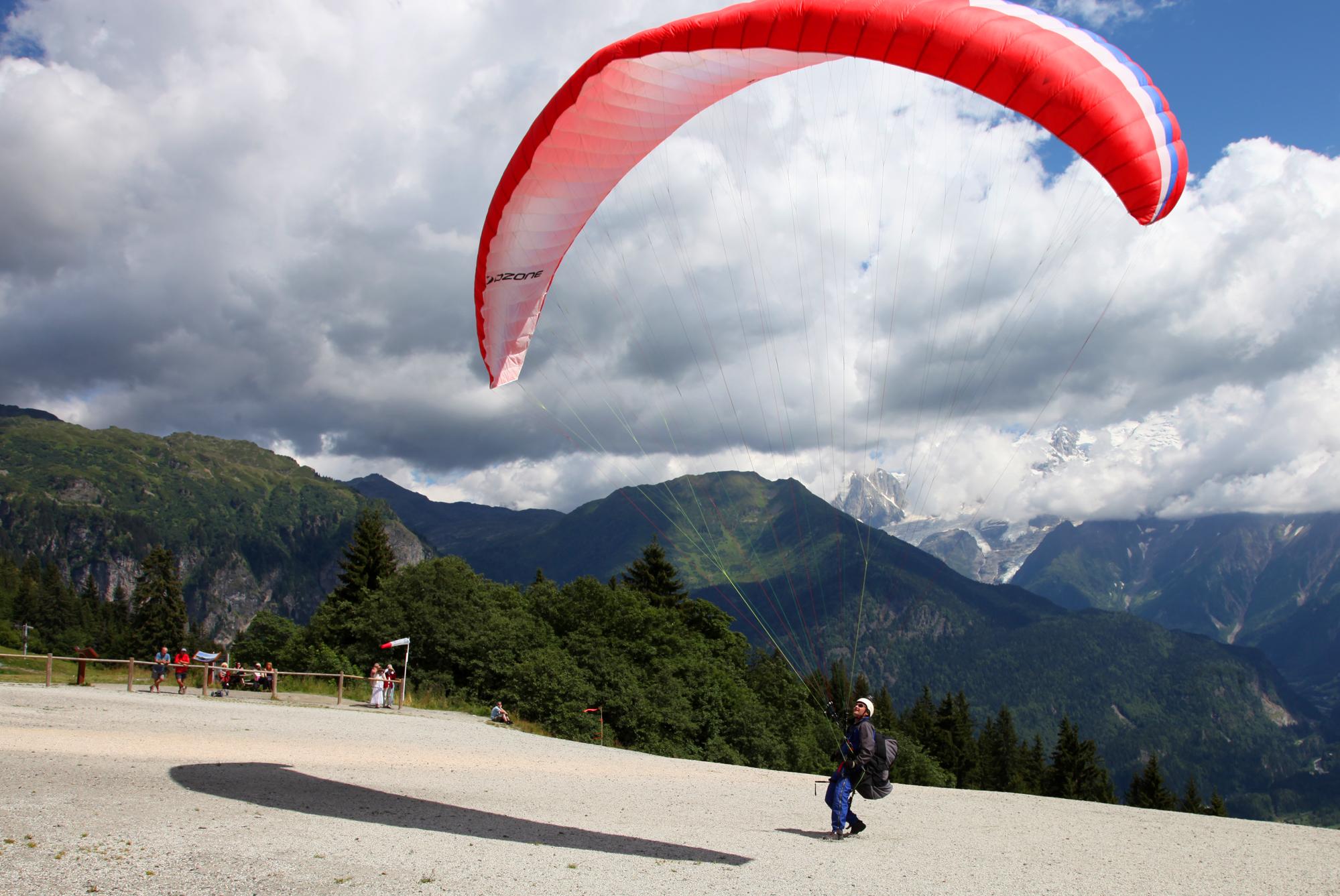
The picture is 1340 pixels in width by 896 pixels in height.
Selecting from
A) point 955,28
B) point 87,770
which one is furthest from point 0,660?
point 955,28

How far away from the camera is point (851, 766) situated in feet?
31.3

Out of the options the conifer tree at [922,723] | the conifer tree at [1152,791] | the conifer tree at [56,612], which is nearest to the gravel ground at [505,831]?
the conifer tree at [1152,791]

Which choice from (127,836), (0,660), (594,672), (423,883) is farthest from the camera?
(594,672)

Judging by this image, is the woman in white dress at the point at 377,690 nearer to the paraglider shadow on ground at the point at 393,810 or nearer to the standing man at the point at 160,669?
the standing man at the point at 160,669

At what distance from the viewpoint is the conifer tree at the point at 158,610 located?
87750 millimetres

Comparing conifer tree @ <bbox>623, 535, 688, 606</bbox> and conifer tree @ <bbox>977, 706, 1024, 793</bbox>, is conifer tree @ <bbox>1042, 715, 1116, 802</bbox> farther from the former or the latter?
conifer tree @ <bbox>623, 535, 688, 606</bbox>

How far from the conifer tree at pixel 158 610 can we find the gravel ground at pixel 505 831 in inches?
3259

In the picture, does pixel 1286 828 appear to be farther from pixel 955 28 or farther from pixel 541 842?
pixel 955 28

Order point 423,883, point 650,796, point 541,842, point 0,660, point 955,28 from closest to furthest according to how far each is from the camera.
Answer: point 423,883 < point 541,842 < point 955,28 < point 650,796 < point 0,660

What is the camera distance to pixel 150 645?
87.1 m

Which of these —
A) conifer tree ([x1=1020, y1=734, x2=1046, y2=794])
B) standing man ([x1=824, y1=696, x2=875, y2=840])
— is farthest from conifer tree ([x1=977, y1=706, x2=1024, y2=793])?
standing man ([x1=824, y1=696, x2=875, y2=840])

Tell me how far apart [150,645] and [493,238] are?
91.7 meters

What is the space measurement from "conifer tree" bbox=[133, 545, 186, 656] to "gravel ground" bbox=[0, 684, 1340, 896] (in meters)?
82.8

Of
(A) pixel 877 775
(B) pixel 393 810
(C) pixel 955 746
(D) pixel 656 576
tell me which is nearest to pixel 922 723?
(C) pixel 955 746
